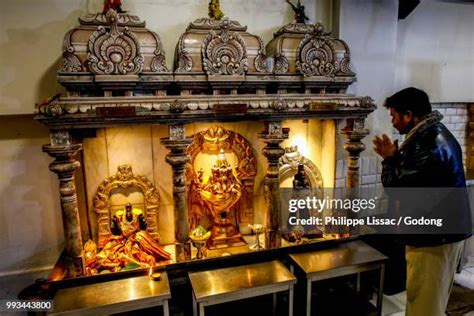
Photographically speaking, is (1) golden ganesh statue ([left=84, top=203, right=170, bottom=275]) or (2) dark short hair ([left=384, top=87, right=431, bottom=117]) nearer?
(2) dark short hair ([left=384, top=87, right=431, bottom=117])

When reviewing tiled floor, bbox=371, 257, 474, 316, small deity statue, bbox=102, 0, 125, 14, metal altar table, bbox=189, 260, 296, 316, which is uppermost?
small deity statue, bbox=102, 0, 125, 14

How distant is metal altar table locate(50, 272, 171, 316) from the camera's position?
7.57ft

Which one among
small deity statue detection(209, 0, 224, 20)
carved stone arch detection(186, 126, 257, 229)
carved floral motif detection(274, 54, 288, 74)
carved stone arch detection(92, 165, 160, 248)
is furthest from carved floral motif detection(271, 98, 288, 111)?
carved stone arch detection(92, 165, 160, 248)

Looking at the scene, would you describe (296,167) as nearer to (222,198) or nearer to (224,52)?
(222,198)

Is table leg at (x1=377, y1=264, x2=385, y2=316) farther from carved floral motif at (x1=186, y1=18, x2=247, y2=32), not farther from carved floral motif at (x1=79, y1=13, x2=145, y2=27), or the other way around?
carved floral motif at (x1=79, y1=13, x2=145, y2=27)

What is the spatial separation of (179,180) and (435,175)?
2.02 meters

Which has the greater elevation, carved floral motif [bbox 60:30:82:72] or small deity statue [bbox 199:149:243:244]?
carved floral motif [bbox 60:30:82:72]

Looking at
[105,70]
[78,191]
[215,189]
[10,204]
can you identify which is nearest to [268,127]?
[215,189]

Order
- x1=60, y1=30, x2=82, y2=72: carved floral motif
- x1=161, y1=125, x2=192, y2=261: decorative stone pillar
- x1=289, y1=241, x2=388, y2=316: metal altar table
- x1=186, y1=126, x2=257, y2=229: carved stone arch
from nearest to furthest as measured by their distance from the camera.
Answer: x1=60, y1=30, x2=82, y2=72: carved floral motif
x1=161, y1=125, x2=192, y2=261: decorative stone pillar
x1=289, y1=241, x2=388, y2=316: metal altar table
x1=186, y1=126, x2=257, y2=229: carved stone arch

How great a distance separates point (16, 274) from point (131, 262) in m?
1.34

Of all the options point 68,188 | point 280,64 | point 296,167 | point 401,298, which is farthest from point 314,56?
point 401,298

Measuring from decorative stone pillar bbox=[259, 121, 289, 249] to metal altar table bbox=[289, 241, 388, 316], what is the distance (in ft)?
0.89

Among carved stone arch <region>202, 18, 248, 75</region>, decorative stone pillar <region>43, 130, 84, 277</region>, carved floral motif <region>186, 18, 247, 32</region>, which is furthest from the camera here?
carved floral motif <region>186, 18, 247, 32</region>

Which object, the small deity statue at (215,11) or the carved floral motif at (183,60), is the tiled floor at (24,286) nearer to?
the carved floral motif at (183,60)
